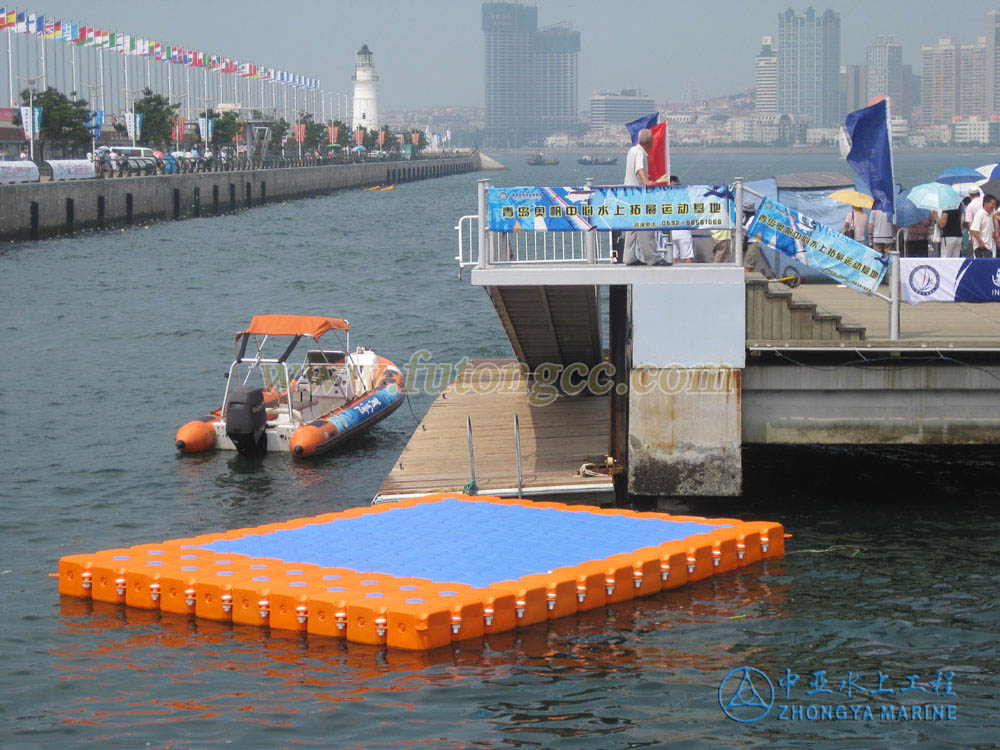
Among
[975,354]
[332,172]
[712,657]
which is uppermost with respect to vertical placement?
[332,172]

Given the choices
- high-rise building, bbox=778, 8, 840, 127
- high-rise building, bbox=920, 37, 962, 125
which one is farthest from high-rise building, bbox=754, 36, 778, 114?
high-rise building, bbox=920, 37, 962, 125

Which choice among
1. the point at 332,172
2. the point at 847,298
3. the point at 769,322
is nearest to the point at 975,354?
the point at 769,322

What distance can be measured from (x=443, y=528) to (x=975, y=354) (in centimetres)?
655

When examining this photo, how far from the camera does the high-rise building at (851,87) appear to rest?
78488 mm

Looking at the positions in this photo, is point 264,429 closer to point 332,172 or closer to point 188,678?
point 188,678

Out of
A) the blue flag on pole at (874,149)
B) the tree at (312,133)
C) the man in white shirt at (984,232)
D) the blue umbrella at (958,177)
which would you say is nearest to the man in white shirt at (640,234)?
the blue flag on pole at (874,149)

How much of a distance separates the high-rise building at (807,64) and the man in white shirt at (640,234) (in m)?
74.7

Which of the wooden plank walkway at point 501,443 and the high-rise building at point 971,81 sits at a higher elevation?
the high-rise building at point 971,81

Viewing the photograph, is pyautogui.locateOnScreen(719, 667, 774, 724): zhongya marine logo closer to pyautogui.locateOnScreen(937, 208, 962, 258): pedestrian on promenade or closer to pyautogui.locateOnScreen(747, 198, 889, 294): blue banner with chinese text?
pyautogui.locateOnScreen(747, 198, 889, 294): blue banner with chinese text

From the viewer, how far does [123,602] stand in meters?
13.3

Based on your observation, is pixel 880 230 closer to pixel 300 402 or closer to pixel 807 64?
pixel 300 402

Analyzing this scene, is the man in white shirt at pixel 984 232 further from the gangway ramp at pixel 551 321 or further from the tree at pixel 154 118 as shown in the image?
the tree at pixel 154 118

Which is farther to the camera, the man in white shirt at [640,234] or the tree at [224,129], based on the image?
the tree at [224,129]

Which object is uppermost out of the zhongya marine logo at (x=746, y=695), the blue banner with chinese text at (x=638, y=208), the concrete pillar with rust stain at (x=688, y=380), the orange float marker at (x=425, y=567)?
the blue banner with chinese text at (x=638, y=208)
